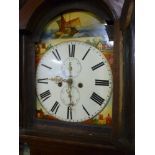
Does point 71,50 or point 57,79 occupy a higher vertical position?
point 71,50

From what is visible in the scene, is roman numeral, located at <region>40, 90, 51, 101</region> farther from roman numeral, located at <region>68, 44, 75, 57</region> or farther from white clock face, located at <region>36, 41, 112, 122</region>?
roman numeral, located at <region>68, 44, 75, 57</region>

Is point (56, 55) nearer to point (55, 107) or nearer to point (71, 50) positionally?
point (71, 50)

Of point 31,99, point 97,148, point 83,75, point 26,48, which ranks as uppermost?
point 26,48

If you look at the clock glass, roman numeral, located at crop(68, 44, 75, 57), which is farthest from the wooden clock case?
roman numeral, located at crop(68, 44, 75, 57)

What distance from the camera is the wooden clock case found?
79 centimetres

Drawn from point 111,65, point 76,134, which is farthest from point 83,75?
point 76,134

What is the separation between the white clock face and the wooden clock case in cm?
4

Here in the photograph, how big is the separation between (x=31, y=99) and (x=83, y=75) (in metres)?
0.26

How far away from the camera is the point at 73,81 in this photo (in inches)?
38.6

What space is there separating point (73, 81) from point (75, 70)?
0.15 ft

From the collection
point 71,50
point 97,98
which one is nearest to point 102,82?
point 97,98

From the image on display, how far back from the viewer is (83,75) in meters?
0.96

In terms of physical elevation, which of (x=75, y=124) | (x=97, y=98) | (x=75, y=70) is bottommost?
(x=75, y=124)
